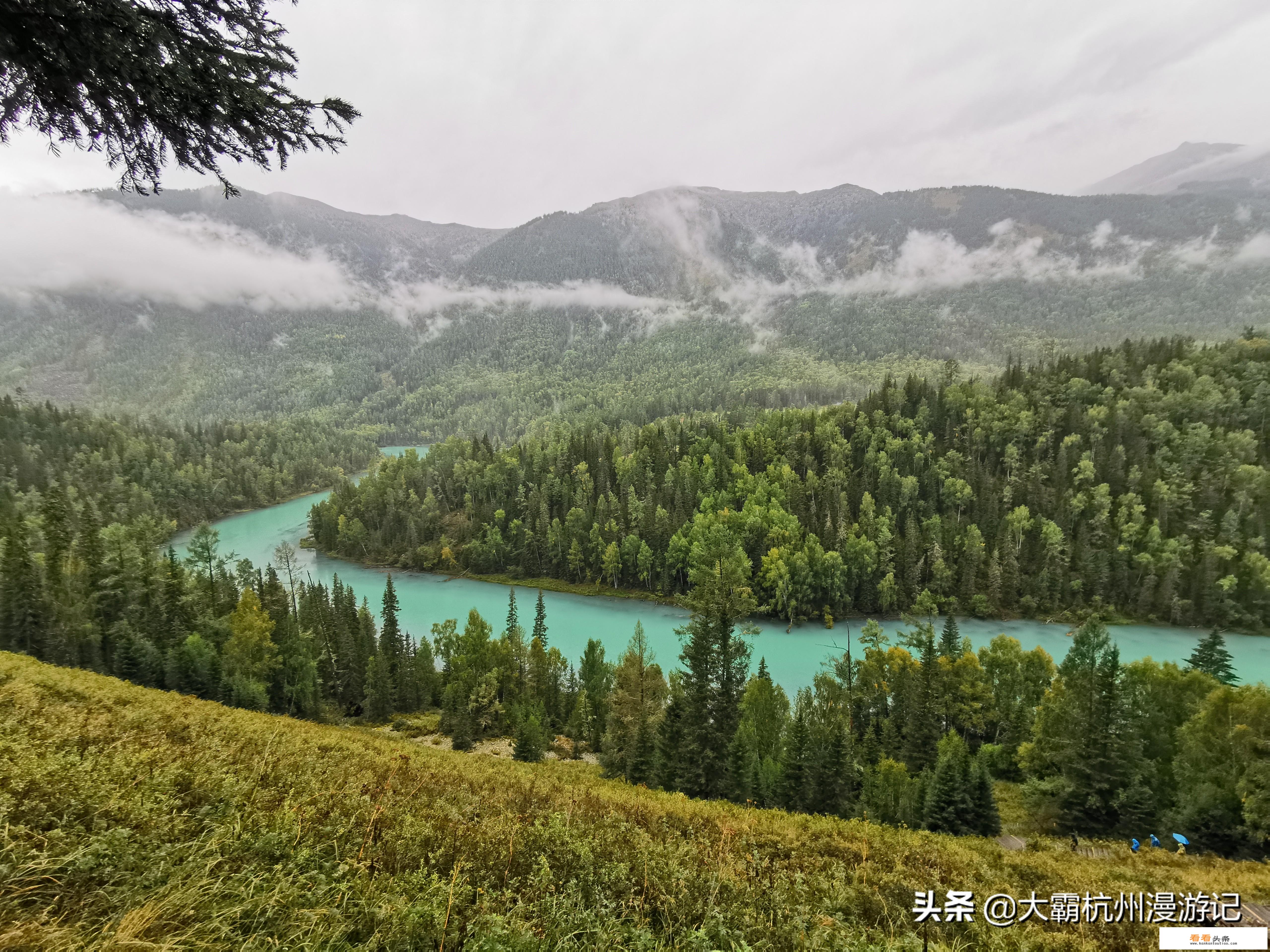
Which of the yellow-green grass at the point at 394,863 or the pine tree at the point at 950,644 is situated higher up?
the yellow-green grass at the point at 394,863

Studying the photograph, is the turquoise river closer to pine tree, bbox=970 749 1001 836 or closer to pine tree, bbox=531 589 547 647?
pine tree, bbox=531 589 547 647

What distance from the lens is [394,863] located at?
21.3 ft

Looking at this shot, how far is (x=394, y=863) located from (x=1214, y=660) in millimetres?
59732

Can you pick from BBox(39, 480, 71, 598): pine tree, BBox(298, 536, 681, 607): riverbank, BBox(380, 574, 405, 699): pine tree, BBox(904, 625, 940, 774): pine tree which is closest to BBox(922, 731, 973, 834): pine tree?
BBox(904, 625, 940, 774): pine tree

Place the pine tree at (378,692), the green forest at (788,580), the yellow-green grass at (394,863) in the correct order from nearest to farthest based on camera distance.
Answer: the yellow-green grass at (394,863), the green forest at (788,580), the pine tree at (378,692)

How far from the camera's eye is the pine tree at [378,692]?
48906 millimetres

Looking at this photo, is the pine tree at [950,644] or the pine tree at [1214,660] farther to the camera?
the pine tree at [950,644]

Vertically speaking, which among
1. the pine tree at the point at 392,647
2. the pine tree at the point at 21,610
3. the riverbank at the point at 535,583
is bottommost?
the riverbank at the point at 535,583

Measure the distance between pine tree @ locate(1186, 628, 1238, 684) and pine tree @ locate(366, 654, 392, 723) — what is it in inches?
2598

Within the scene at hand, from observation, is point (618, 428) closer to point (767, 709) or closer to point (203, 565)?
point (203, 565)

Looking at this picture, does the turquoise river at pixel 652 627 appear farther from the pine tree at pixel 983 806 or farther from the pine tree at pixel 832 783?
the pine tree at pixel 983 806

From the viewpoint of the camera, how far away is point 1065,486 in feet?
312

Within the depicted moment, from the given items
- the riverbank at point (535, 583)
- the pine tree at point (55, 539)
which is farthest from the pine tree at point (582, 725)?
the pine tree at point (55, 539)

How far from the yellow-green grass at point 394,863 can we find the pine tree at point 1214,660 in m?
40.0
